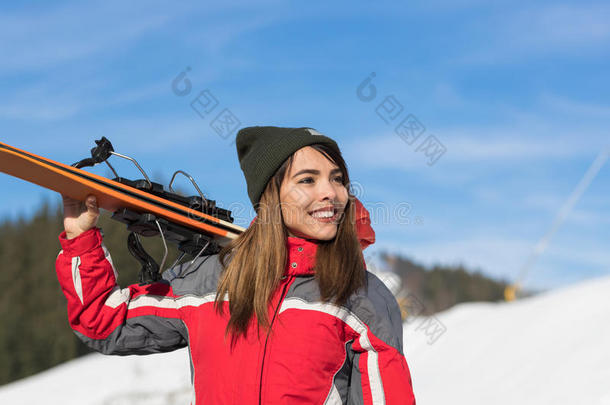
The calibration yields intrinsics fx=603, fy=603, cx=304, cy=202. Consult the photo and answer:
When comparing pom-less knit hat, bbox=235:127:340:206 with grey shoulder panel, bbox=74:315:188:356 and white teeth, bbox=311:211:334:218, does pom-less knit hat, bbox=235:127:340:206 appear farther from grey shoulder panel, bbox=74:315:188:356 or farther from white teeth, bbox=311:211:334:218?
grey shoulder panel, bbox=74:315:188:356

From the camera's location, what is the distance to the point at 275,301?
2.78 metres

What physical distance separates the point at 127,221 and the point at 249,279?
68 cm

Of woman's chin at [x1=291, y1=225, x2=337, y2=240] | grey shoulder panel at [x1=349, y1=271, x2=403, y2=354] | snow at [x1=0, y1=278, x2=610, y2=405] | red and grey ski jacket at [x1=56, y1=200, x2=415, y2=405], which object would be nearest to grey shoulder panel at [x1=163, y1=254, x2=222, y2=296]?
red and grey ski jacket at [x1=56, y1=200, x2=415, y2=405]

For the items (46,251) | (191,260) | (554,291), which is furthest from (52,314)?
(191,260)

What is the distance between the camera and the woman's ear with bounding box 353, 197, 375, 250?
3096 mm

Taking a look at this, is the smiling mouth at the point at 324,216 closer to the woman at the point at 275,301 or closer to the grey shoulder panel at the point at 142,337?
the woman at the point at 275,301

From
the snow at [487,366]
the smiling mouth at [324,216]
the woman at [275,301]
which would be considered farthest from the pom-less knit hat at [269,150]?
the snow at [487,366]

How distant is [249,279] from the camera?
2.82 meters

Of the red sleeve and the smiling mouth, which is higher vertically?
the smiling mouth

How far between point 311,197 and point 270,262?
0.37m

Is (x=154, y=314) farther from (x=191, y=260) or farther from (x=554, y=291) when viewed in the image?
(x=554, y=291)

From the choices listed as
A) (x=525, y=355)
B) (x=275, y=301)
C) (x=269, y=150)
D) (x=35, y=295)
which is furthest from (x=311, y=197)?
(x=35, y=295)

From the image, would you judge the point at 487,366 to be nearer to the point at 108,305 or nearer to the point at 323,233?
the point at 323,233

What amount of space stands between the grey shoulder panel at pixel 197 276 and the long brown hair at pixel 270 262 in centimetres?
6
